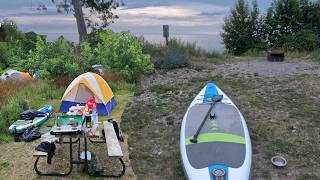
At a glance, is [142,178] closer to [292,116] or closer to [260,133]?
[260,133]

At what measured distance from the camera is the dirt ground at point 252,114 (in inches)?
246

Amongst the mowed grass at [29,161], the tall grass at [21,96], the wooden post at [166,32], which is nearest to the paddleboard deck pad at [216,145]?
the mowed grass at [29,161]

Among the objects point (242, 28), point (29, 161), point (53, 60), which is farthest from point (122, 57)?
point (242, 28)

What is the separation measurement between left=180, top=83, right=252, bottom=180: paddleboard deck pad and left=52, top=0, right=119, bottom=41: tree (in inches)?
418

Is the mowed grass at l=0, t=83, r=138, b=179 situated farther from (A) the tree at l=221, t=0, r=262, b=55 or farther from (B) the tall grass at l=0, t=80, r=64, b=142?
(A) the tree at l=221, t=0, r=262, b=55

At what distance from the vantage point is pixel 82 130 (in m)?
5.50

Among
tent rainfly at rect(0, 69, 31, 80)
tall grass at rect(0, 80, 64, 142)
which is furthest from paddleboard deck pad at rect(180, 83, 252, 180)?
tent rainfly at rect(0, 69, 31, 80)

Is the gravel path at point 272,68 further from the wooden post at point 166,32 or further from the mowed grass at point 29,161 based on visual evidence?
the mowed grass at point 29,161

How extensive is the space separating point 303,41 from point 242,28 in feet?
8.40

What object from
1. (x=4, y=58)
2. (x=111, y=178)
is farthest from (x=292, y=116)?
(x=4, y=58)

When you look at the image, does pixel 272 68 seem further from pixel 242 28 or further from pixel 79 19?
pixel 79 19

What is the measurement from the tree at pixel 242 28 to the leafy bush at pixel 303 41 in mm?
1421

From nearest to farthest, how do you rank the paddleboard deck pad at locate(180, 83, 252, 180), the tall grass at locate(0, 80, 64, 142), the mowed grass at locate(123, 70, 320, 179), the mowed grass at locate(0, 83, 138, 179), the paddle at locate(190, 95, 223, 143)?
the paddleboard deck pad at locate(180, 83, 252, 180)
the mowed grass at locate(0, 83, 138, 179)
the paddle at locate(190, 95, 223, 143)
the mowed grass at locate(123, 70, 320, 179)
the tall grass at locate(0, 80, 64, 142)

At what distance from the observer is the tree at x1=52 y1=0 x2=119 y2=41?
17016mm
